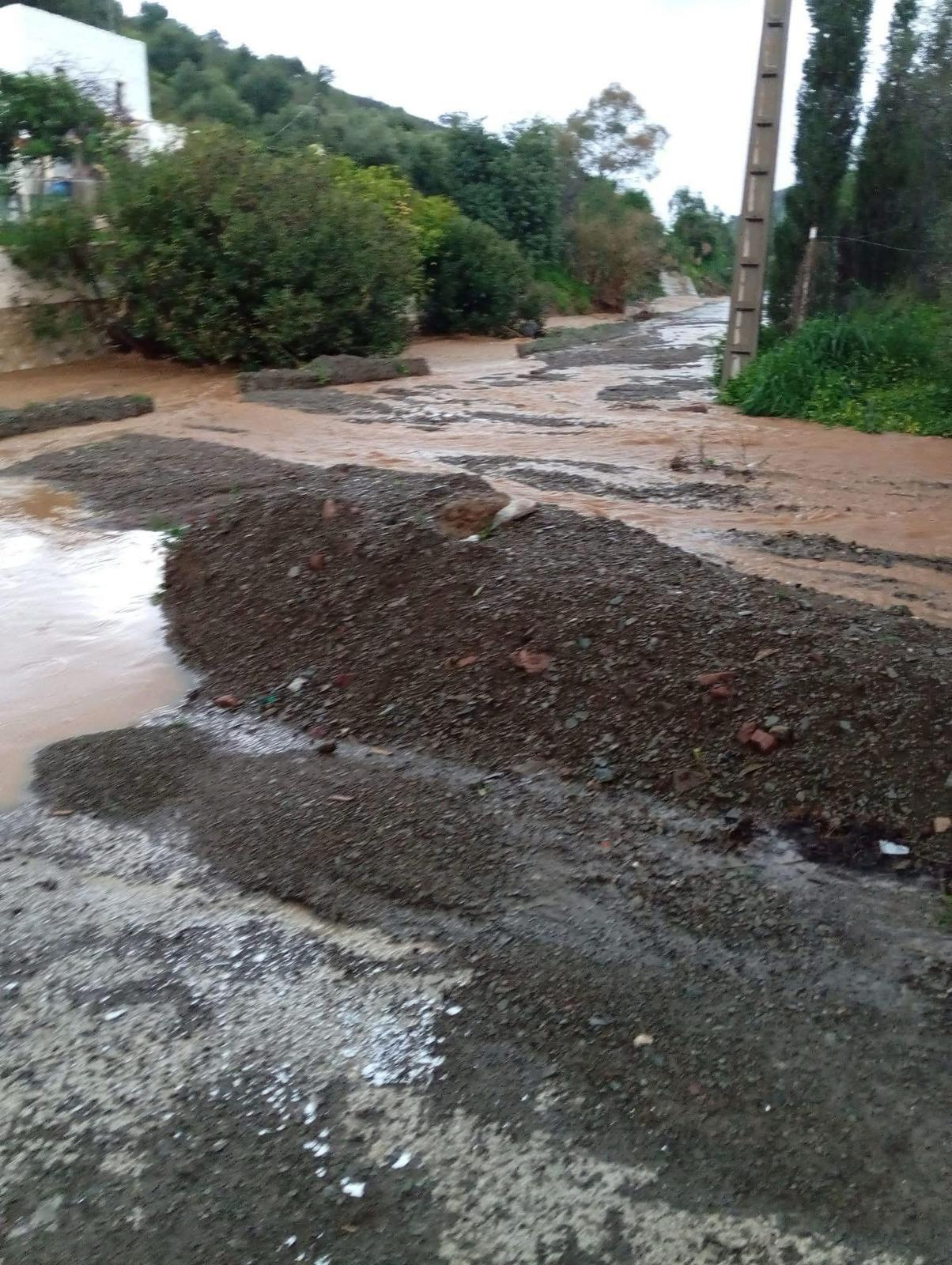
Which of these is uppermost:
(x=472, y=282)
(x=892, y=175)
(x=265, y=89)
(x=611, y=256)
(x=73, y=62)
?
(x=265, y=89)

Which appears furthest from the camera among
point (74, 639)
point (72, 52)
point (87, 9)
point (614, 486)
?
point (87, 9)

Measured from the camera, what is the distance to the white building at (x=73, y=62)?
2316 cm

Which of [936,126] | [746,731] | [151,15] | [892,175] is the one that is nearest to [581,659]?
[746,731]

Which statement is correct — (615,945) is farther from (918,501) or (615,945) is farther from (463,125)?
(463,125)

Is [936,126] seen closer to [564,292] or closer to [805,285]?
[805,285]

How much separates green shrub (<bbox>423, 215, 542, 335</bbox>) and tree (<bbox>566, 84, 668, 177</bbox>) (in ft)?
69.3

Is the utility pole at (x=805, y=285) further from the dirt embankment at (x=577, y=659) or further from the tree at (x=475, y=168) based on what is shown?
the tree at (x=475, y=168)

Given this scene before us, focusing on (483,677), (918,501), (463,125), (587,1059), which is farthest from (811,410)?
(463,125)

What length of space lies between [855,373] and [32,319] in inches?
511

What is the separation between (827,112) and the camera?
15.1m

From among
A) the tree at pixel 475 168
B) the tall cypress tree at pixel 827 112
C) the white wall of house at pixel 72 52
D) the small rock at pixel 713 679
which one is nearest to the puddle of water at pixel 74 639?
the small rock at pixel 713 679

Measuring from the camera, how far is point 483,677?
491 cm

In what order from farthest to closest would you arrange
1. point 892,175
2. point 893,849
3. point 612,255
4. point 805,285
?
1. point 612,255
2. point 805,285
3. point 892,175
4. point 893,849

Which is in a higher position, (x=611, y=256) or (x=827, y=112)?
(x=827, y=112)
